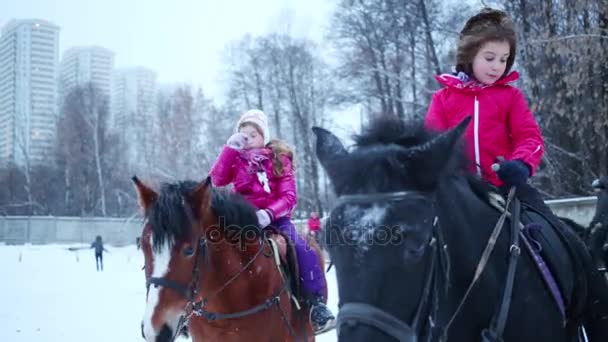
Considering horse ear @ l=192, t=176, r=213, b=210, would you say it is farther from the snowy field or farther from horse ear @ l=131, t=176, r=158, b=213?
the snowy field

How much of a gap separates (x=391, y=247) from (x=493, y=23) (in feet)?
5.69

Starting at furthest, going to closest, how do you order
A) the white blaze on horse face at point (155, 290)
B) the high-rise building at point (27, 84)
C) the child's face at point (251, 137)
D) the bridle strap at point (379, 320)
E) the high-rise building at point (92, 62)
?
the high-rise building at point (92, 62) → the high-rise building at point (27, 84) → the child's face at point (251, 137) → the white blaze on horse face at point (155, 290) → the bridle strap at point (379, 320)

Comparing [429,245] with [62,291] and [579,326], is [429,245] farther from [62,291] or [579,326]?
[62,291]

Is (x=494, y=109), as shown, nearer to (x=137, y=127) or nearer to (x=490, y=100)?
(x=490, y=100)

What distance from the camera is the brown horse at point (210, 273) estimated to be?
3.64m

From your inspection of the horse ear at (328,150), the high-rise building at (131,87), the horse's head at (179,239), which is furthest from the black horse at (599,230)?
the high-rise building at (131,87)

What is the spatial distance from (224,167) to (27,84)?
227 feet

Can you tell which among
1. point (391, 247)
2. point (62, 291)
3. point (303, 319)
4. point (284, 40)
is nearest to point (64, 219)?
point (284, 40)

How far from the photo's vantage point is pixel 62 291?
16.5 m

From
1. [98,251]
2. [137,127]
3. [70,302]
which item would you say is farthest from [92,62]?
[70,302]

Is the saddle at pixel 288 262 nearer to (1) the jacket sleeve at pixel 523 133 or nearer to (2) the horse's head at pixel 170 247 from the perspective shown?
(2) the horse's head at pixel 170 247

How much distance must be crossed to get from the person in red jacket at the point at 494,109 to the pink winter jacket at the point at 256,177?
2.11 m

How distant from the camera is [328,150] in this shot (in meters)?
2.30

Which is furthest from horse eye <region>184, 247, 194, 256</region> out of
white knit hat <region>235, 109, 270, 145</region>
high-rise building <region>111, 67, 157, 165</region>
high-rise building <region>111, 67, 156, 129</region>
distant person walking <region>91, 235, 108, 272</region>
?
high-rise building <region>111, 67, 156, 129</region>
